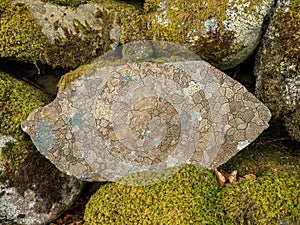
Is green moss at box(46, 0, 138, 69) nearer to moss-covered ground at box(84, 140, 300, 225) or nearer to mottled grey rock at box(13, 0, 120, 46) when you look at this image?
mottled grey rock at box(13, 0, 120, 46)

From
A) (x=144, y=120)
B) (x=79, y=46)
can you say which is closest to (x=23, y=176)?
(x=144, y=120)

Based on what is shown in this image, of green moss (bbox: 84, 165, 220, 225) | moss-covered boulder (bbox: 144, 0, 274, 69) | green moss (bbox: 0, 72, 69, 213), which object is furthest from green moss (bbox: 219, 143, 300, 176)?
green moss (bbox: 0, 72, 69, 213)

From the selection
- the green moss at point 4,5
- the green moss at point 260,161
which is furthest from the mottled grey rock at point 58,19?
the green moss at point 260,161

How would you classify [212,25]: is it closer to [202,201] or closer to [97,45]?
[97,45]

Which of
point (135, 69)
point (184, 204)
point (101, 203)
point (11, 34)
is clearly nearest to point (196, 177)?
point (184, 204)

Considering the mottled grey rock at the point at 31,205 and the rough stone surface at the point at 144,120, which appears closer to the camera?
the rough stone surface at the point at 144,120

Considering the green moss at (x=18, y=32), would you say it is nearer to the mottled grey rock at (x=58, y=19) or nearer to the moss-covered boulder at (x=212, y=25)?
the mottled grey rock at (x=58, y=19)
